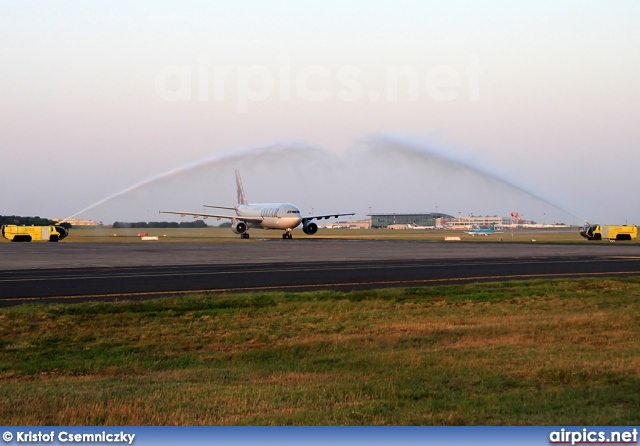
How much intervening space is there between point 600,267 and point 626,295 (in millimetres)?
14044

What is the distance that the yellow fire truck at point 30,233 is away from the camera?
8981 cm

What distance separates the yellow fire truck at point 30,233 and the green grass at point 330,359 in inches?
2741

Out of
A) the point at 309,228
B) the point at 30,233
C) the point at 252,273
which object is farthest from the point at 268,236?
the point at 252,273

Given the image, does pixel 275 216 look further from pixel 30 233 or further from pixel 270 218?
pixel 30 233

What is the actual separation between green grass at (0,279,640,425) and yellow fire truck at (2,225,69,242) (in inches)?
2741

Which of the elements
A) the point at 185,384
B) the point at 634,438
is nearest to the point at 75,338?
the point at 185,384

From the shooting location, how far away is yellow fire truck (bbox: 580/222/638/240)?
9088 centimetres

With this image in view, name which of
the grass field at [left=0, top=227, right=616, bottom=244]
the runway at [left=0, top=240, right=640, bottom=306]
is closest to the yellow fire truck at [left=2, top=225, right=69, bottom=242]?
the grass field at [left=0, top=227, right=616, bottom=244]

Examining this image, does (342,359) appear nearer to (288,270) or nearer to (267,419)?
(267,419)

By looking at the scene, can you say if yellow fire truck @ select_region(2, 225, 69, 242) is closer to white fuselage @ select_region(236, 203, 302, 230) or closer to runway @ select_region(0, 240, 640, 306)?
white fuselage @ select_region(236, 203, 302, 230)

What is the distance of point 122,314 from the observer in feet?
73.8

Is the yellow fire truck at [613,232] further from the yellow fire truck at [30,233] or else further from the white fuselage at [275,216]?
the yellow fire truck at [30,233]

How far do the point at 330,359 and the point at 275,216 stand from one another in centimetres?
8234

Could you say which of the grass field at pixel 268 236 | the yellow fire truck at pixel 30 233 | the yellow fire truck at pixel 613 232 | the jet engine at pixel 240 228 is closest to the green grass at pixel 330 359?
the grass field at pixel 268 236
